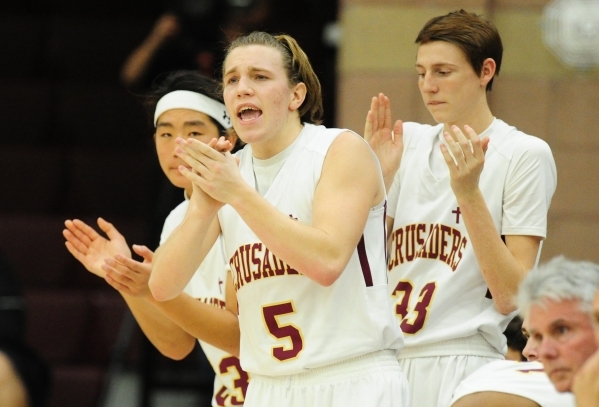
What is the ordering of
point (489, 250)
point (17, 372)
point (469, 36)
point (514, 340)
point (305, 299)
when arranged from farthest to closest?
point (514, 340) < point (469, 36) < point (489, 250) < point (305, 299) < point (17, 372)

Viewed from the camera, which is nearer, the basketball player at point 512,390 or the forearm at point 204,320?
the basketball player at point 512,390

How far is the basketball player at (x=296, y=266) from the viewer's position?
3.27 metres

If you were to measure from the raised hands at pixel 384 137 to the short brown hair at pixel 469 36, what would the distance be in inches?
11.1

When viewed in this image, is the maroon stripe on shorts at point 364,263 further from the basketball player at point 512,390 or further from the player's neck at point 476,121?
the player's neck at point 476,121

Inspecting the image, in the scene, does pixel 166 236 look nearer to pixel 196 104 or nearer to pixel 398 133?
pixel 196 104

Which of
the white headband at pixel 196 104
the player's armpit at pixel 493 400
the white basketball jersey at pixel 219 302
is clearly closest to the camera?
the player's armpit at pixel 493 400

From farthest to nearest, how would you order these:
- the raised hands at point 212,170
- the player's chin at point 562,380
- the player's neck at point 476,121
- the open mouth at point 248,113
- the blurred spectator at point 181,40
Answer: the blurred spectator at point 181,40 < the player's neck at point 476,121 < the open mouth at point 248,113 < the raised hands at point 212,170 < the player's chin at point 562,380

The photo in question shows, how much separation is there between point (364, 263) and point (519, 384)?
708 mm

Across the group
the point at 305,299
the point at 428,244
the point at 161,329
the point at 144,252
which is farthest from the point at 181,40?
the point at 305,299

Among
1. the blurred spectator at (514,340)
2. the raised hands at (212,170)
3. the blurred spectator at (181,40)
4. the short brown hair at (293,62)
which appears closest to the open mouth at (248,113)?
the short brown hair at (293,62)

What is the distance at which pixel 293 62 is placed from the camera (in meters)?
3.49

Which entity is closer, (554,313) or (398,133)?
(554,313)

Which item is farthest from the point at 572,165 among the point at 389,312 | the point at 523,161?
the point at 389,312

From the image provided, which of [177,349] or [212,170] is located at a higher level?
[212,170]
